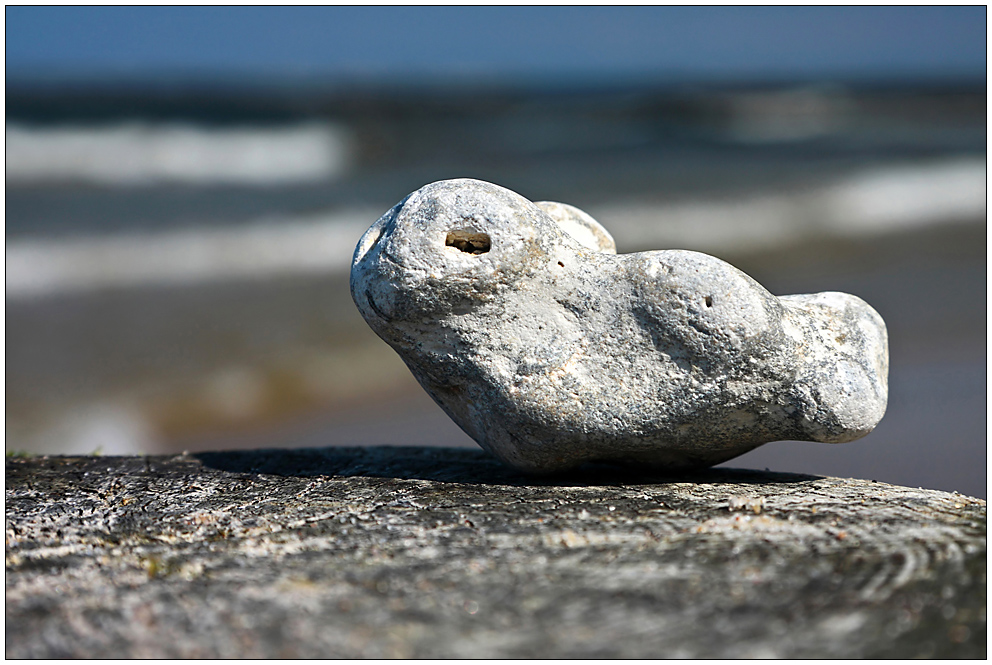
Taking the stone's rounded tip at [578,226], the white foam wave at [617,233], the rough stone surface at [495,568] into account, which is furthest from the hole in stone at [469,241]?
the white foam wave at [617,233]

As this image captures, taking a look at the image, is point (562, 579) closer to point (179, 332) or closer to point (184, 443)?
Result: point (184, 443)

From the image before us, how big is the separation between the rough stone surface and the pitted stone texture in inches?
10.0

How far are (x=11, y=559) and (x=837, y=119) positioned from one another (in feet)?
56.6

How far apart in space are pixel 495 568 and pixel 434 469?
1.19 metres

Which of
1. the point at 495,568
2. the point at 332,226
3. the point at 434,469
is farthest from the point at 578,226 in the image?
the point at 332,226

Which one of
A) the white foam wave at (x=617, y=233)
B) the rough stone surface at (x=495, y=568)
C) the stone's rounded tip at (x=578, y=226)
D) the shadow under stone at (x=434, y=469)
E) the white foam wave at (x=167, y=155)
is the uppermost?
the white foam wave at (x=167, y=155)

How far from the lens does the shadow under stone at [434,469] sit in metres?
3.16

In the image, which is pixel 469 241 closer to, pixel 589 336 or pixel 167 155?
pixel 589 336

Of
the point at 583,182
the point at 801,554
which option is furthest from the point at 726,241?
the point at 801,554

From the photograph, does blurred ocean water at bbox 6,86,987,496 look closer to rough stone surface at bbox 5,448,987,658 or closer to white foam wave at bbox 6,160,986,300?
white foam wave at bbox 6,160,986,300

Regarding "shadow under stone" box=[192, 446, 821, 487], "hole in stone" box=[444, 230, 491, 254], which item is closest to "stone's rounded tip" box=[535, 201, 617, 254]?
"hole in stone" box=[444, 230, 491, 254]

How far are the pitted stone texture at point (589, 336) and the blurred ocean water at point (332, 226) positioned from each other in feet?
6.72

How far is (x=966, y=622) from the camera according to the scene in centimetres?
194

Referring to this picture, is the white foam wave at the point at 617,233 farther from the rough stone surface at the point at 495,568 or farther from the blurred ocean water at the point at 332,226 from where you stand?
the rough stone surface at the point at 495,568
